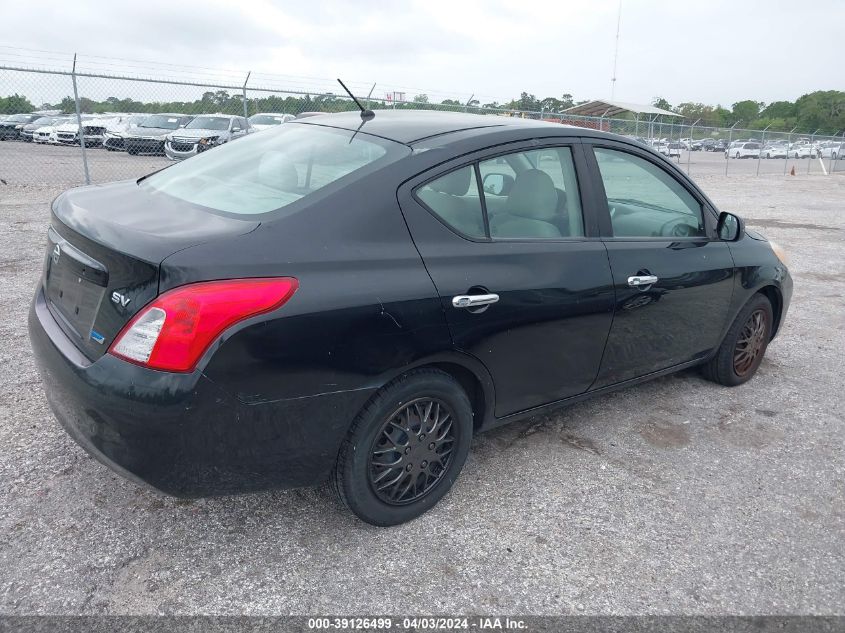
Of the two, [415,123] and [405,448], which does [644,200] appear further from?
[405,448]

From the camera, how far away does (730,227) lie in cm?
380

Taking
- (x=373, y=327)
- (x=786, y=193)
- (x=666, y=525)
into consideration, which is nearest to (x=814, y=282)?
(x=666, y=525)

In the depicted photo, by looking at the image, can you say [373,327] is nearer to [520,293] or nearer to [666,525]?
[520,293]

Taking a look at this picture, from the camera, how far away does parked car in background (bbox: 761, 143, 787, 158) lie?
107 ft

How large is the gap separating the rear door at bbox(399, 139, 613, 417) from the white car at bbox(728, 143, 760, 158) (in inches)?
1269

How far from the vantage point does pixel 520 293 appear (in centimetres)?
273

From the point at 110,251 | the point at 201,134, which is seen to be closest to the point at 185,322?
the point at 110,251

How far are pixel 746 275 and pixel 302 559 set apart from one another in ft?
9.70

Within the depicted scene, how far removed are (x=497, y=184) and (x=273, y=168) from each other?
95cm

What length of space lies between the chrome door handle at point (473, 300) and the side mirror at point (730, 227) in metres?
1.85

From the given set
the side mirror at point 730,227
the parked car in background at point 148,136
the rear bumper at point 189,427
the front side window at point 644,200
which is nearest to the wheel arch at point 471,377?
the rear bumper at point 189,427

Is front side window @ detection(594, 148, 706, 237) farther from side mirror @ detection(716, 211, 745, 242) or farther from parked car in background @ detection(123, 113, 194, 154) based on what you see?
parked car in background @ detection(123, 113, 194, 154)

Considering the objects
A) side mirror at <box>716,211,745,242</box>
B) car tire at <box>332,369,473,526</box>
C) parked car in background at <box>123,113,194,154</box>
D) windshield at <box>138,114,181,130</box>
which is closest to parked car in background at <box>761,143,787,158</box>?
windshield at <box>138,114,181,130</box>

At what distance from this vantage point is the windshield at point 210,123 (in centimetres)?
1748
